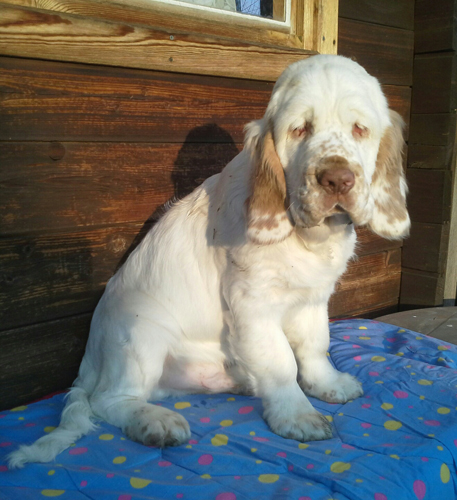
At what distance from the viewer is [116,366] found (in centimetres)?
219

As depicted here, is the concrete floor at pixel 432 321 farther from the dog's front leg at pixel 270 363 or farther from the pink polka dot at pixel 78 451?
the pink polka dot at pixel 78 451

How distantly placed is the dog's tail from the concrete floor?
2.37 metres

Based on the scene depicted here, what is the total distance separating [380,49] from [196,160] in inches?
76.6

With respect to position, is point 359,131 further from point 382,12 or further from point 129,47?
point 382,12

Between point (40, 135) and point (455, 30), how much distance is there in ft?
10.8

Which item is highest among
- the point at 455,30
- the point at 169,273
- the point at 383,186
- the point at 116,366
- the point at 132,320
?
the point at 455,30

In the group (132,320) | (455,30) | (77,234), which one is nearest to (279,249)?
(132,320)

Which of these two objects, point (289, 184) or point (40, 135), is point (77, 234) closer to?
point (40, 135)

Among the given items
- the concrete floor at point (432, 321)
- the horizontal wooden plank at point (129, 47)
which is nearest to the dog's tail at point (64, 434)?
the horizontal wooden plank at point (129, 47)

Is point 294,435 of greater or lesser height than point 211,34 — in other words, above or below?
below

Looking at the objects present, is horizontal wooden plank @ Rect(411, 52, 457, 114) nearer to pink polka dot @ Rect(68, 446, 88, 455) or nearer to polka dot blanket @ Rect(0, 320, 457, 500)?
polka dot blanket @ Rect(0, 320, 457, 500)

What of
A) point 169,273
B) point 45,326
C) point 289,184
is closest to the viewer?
point 289,184

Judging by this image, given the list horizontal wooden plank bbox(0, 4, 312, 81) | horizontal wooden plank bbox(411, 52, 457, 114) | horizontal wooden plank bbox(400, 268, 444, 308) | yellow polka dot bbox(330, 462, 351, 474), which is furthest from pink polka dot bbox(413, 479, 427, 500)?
horizontal wooden plank bbox(411, 52, 457, 114)

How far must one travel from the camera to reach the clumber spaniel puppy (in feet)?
6.23
